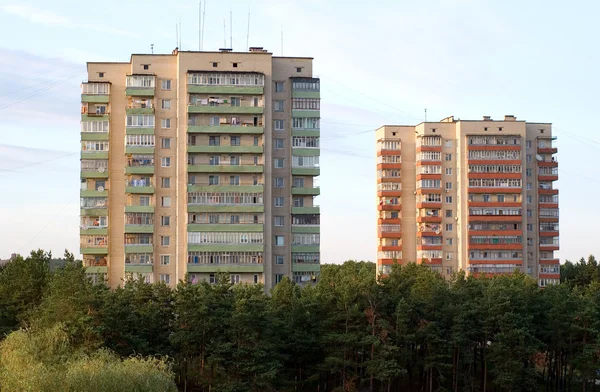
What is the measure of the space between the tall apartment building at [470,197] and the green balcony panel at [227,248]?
45.5m

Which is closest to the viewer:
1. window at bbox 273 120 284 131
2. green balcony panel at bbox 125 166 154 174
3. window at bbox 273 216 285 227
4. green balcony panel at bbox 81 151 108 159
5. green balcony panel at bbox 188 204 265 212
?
green balcony panel at bbox 125 166 154 174

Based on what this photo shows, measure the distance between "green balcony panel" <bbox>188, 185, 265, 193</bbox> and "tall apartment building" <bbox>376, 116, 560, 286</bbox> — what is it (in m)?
45.4

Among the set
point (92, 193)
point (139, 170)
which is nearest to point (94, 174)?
point (92, 193)

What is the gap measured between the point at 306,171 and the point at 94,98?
1154 inches

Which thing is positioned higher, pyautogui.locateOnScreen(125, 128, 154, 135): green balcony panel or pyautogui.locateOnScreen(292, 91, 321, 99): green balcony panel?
pyautogui.locateOnScreen(292, 91, 321, 99): green balcony panel

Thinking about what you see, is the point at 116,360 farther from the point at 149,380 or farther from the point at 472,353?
the point at 472,353

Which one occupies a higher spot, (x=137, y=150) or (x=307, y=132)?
(x=307, y=132)

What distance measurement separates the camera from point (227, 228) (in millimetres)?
117688

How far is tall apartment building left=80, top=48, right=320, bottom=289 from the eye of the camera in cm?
11781

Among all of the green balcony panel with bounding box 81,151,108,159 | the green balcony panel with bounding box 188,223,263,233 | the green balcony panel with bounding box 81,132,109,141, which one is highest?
the green balcony panel with bounding box 81,132,109,141

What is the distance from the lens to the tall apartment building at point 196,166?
387 feet

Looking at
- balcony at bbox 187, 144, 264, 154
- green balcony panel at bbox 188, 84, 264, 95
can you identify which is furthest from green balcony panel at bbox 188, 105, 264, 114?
balcony at bbox 187, 144, 264, 154

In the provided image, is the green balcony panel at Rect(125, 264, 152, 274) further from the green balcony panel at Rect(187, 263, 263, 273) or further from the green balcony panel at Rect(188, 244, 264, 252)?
the green balcony panel at Rect(188, 244, 264, 252)

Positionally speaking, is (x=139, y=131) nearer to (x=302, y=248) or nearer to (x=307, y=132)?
(x=307, y=132)
